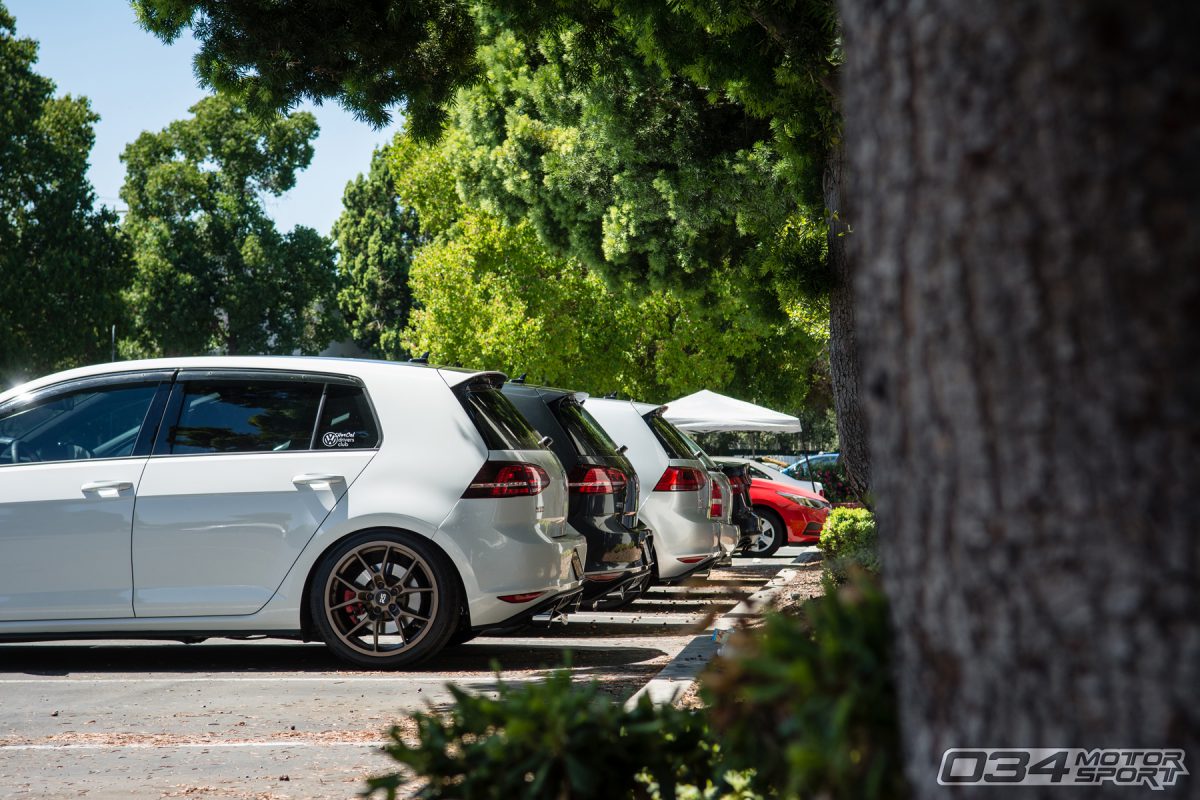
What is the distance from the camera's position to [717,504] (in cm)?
1268

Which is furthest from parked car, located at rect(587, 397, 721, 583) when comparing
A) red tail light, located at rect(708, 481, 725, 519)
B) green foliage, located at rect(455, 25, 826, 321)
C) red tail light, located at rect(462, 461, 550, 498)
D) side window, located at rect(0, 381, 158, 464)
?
side window, located at rect(0, 381, 158, 464)

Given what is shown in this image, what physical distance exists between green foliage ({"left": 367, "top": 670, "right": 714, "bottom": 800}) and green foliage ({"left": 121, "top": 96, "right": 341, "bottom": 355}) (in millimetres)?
53229

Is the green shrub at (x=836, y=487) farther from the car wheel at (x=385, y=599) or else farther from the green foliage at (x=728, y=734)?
A: the green foliage at (x=728, y=734)

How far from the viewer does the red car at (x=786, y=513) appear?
21125mm

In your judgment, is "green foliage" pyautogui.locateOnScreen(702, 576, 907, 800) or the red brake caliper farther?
the red brake caliper

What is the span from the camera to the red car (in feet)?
69.3

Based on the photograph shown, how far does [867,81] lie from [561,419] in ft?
26.5

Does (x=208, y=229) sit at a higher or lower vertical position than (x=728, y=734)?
higher

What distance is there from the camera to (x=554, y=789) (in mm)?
2730

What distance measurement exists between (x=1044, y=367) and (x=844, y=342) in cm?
926

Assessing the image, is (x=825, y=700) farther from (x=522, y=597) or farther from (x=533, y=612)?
(x=533, y=612)

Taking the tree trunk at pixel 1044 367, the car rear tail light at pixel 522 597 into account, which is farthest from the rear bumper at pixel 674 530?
the tree trunk at pixel 1044 367
